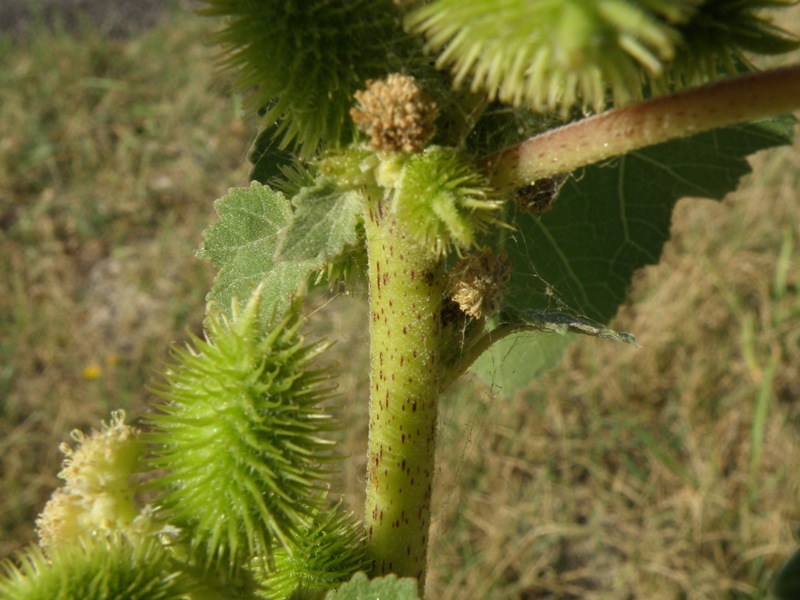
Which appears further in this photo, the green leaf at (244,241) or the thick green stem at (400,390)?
the green leaf at (244,241)

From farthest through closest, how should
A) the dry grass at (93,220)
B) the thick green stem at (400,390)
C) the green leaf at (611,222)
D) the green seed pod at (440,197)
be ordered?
the dry grass at (93,220)
the green leaf at (611,222)
the thick green stem at (400,390)
the green seed pod at (440,197)

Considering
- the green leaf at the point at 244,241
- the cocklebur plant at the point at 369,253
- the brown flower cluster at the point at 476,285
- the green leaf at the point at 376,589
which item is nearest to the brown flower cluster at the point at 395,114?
the cocklebur plant at the point at 369,253

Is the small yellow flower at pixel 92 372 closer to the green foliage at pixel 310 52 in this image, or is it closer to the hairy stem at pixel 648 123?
the green foliage at pixel 310 52

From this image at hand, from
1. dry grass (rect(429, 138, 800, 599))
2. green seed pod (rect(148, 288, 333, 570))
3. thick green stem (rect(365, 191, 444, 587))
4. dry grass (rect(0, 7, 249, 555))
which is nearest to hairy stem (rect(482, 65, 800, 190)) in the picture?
thick green stem (rect(365, 191, 444, 587))

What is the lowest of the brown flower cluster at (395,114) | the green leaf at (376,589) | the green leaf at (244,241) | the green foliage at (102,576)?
the green leaf at (376,589)

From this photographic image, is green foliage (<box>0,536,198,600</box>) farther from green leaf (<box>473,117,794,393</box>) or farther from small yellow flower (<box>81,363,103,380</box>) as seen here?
small yellow flower (<box>81,363,103,380</box>)
